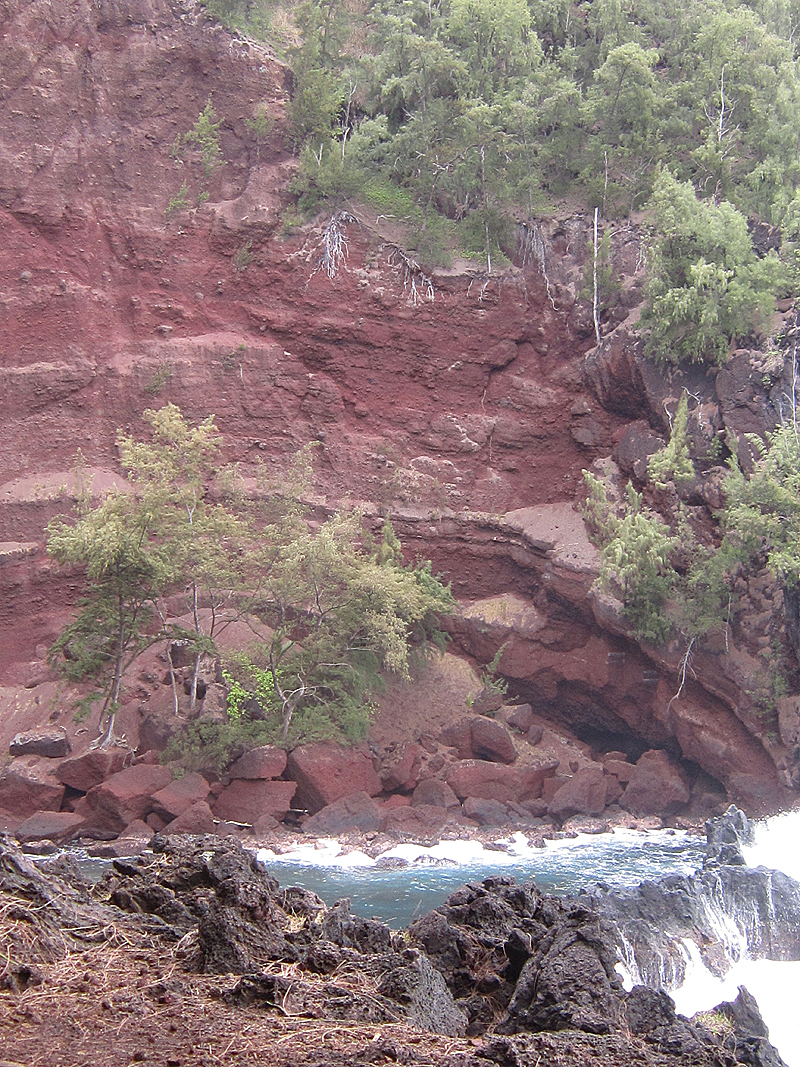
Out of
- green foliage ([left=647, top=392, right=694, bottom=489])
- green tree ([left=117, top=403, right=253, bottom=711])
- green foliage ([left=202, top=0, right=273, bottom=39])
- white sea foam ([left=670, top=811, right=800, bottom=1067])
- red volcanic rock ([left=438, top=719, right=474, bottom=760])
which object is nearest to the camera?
white sea foam ([left=670, top=811, right=800, bottom=1067])

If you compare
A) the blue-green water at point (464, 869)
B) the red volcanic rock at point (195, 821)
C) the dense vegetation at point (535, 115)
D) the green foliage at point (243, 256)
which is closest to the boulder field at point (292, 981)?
the blue-green water at point (464, 869)

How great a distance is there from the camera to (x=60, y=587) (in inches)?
916

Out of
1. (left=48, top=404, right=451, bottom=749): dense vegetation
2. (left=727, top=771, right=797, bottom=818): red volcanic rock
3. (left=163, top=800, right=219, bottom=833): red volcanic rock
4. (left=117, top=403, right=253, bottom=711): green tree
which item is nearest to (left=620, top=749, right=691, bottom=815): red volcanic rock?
(left=727, top=771, right=797, bottom=818): red volcanic rock

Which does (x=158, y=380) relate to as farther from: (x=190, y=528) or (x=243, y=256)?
(x=190, y=528)

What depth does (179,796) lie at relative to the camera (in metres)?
18.4

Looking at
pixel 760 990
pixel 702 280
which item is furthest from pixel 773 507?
pixel 760 990

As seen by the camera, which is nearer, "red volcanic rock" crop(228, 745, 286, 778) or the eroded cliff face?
"red volcanic rock" crop(228, 745, 286, 778)

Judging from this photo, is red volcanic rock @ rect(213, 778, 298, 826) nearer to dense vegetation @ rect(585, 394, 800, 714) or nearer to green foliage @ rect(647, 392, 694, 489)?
dense vegetation @ rect(585, 394, 800, 714)

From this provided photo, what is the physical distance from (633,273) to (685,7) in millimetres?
9970

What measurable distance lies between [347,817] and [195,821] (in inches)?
124

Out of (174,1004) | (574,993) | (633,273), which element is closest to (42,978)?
(174,1004)

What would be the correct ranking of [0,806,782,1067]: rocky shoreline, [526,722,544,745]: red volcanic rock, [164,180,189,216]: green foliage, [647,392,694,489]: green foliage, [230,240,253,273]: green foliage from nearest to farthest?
[0,806,782,1067]: rocky shoreline, [647,392,694,489]: green foliage, [526,722,544,745]: red volcanic rock, [164,180,189,216]: green foliage, [230,240,253,273]: green foliage

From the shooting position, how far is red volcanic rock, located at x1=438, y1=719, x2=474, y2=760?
22391mm

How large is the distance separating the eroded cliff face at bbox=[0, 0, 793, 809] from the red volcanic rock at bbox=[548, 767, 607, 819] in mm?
2826
